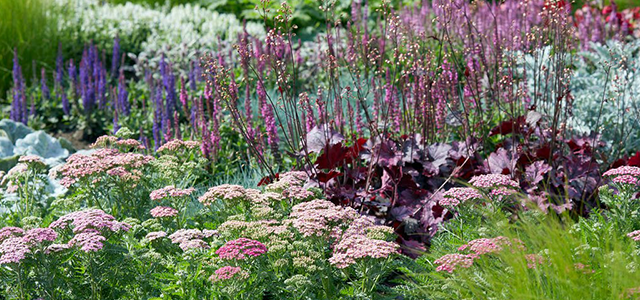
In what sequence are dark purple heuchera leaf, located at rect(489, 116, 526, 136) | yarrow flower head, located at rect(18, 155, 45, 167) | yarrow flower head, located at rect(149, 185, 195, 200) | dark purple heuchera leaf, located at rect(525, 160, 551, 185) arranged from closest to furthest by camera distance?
yarrow flower head, located at rect(149, 185, 195, 200)
yarrow flower head, located at rect(18, 155, 45, 167)
dark purple heuchera leaf, located at rect(525, 160, 551, 185)
dark purple heuchera leaf, located at rect(489, 116, 526, 136)

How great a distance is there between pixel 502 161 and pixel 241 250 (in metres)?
1.95

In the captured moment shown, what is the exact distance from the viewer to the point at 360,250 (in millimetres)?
2609

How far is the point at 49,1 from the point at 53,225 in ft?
21.2

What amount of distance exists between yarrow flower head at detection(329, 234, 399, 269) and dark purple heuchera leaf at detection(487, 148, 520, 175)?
4.77ft

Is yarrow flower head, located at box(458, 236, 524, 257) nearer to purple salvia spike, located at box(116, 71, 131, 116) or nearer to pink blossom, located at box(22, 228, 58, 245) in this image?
pink blossom, located at box(22, 228, 58, 245)

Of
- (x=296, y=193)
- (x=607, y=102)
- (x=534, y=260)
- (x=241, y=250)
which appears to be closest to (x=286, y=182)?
(x=296, y=193)

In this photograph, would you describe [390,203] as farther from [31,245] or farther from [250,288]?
[31,245]

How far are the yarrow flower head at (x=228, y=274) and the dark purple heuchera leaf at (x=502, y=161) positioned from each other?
195 cm

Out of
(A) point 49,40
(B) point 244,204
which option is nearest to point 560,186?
(B) point 244,204

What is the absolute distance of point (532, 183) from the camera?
3.81 metres

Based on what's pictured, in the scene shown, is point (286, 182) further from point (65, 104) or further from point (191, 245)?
point (65, 104)

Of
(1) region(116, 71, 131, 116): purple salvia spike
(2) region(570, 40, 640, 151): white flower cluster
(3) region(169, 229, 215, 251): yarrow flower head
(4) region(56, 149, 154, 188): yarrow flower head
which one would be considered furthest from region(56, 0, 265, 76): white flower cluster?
(3) region(169, 229, 215, 251): yarrow flower head

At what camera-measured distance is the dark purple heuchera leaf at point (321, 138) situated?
4039 millimetres

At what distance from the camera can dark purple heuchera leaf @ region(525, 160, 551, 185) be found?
3.80 metres
